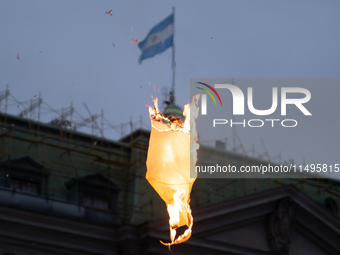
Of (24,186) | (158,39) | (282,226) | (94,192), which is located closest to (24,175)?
(24,186)

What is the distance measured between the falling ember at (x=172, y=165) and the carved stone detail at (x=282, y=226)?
780 inches

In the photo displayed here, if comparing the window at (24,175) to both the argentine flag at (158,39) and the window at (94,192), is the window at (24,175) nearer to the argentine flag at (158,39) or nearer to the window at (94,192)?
the window at (94,192)

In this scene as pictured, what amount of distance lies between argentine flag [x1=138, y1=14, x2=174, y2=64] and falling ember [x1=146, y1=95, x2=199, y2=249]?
32.0 ft

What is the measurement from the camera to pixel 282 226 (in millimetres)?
37625

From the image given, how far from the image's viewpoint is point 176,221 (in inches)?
714

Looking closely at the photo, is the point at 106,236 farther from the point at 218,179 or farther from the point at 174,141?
the point at 174,141

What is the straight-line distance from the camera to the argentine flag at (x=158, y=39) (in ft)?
91.5

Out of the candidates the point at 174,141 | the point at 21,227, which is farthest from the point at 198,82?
the point at 174,141

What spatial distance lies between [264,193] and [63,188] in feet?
34.4

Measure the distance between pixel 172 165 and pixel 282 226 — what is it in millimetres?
21449

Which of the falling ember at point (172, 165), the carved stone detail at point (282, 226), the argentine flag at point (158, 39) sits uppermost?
the argentine flag at point (158, 39)

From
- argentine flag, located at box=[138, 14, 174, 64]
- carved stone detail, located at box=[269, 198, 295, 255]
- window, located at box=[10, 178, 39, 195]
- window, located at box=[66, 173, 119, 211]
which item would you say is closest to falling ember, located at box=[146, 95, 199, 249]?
argentine flag, located at box=[138, 14, 174, 64]

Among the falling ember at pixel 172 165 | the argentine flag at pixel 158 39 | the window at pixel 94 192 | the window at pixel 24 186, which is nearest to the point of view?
the falling ember at pixel 172 165

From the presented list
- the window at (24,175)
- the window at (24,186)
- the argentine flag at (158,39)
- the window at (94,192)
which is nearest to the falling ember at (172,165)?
the argentine flag at (158,39)
